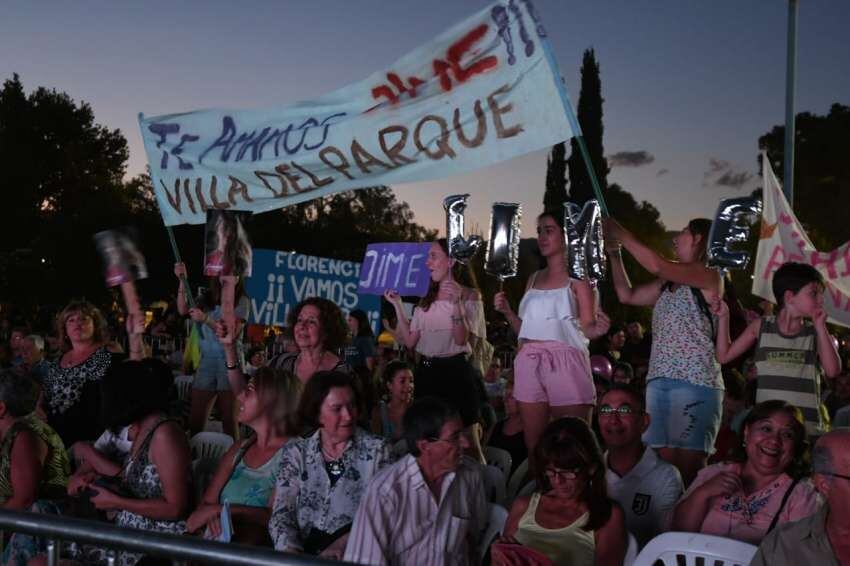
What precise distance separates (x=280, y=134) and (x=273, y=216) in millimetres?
35809

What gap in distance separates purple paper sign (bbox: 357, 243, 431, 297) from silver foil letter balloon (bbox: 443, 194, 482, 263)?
4.25 m

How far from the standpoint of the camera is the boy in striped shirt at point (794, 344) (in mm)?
5098

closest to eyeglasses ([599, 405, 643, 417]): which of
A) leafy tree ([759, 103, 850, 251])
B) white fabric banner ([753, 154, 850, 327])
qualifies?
white fabric banner ([753, 154, 850, 327])

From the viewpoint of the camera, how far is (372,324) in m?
11.7

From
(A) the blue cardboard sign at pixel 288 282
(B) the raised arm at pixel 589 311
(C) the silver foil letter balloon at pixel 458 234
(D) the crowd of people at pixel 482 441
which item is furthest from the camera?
(A) the blue cardboard sign at pixel 288 282

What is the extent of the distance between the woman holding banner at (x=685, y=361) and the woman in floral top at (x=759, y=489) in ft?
3.52

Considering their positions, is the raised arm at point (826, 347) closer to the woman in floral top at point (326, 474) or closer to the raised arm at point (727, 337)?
the raised arm at point (727, 337)

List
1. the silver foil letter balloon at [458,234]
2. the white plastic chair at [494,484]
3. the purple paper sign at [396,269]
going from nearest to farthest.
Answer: the white plastic chair at [494,484] → the silver foil letter balloon at [458,234] → the purple paper sign at [396,269]

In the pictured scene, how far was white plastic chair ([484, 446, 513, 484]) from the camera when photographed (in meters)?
6.04

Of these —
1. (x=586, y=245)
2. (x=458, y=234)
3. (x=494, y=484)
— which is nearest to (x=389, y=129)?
(x=458, y=234)

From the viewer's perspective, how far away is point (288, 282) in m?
10.8

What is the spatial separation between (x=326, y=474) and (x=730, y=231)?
7.82 feet

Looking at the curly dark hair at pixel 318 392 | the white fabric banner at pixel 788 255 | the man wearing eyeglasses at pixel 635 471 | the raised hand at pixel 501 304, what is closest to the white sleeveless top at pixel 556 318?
the raised hand at pixel 501 304

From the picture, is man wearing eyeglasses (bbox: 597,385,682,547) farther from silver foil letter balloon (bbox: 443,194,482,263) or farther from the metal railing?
the metal railing
